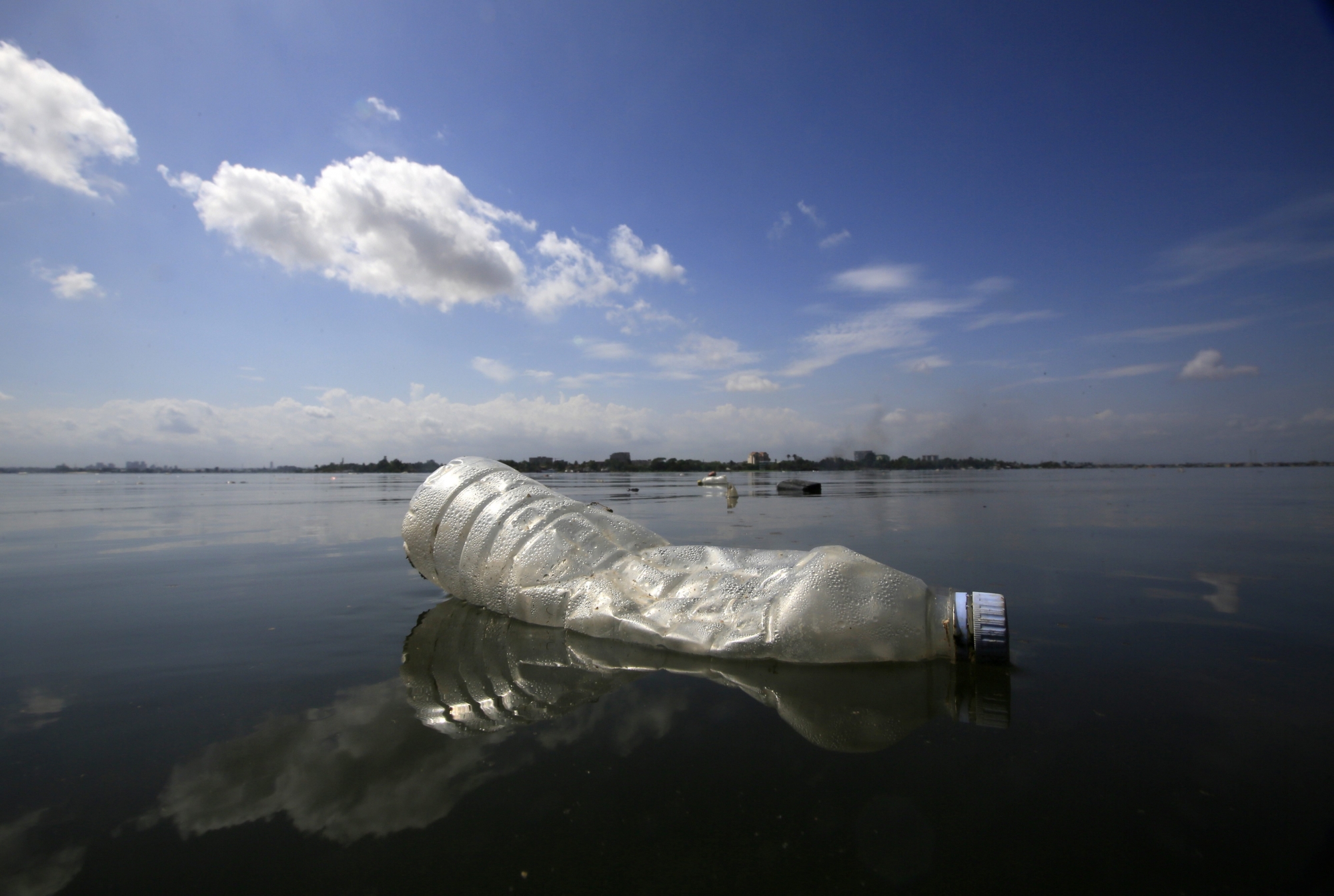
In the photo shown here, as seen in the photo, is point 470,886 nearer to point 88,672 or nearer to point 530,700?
point 530,700

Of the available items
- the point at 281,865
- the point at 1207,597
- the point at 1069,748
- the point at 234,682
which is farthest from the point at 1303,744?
the point at 234,682

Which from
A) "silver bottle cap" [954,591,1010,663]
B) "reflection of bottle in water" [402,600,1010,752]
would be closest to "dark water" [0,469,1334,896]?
"reflection of bottle in water" [402,600,1010,752]

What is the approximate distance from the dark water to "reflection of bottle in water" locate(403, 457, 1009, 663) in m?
0.17

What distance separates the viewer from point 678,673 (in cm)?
304

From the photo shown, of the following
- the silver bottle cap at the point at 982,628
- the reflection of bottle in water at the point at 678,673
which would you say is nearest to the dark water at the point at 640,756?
the reflection of bottle in water at the point at 678,673

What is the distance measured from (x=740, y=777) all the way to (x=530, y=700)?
1182 millimetres

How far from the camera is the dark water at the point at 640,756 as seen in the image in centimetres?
153

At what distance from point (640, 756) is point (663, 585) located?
5.38 feet

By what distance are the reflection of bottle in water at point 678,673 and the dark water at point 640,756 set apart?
0.02m

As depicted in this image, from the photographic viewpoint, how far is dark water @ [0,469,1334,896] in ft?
5.03

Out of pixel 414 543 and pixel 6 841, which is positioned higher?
pixel 414 543

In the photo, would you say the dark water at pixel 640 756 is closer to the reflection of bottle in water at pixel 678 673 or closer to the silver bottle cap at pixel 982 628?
the reflection of bottle in water at pixel 678 673

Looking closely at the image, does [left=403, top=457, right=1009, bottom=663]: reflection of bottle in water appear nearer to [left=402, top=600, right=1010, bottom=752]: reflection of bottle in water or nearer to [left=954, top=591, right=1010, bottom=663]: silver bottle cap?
[left=954, top=591, right=1010, bottom=663]: silver bottle cap

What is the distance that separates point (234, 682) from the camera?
9.51 feet
